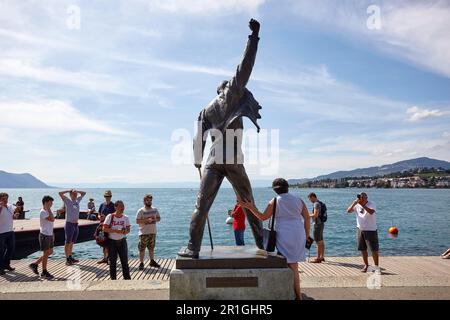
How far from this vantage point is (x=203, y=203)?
515cm

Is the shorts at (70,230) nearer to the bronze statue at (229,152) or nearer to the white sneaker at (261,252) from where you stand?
the bronze statue at (229,152)

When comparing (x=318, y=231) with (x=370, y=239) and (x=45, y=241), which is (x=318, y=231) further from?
(x=45, y=241)

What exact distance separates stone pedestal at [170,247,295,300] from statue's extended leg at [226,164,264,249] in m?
0.58

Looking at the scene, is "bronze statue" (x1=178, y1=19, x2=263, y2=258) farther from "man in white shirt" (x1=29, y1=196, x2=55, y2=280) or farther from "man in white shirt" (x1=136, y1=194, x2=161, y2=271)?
"man in white shirt" (x1=29, y1=196, x2=55, y2=280)

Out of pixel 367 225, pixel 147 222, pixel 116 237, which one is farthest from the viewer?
pixel 147 222

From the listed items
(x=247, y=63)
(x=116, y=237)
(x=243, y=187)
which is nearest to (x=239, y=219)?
(x=116, y=237)

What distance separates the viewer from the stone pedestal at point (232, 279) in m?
4.64

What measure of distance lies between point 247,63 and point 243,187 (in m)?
1.68

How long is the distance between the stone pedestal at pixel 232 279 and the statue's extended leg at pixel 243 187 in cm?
58

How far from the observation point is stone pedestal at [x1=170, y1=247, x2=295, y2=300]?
464 cm

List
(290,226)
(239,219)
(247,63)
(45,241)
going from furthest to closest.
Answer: (239,219) < (45,241) < (247,63) < (290,226)

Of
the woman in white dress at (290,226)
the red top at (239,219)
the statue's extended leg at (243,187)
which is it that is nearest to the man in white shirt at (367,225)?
the red top at (239,219)

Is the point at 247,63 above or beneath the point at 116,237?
above
